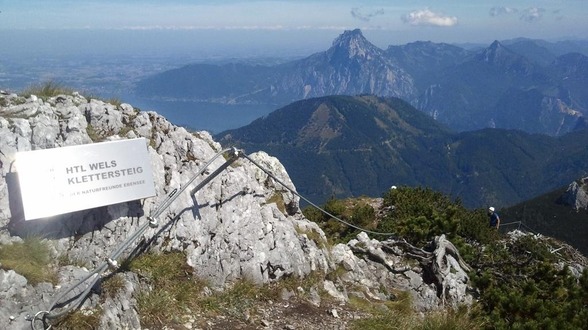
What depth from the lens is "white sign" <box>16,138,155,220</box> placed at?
331 inches

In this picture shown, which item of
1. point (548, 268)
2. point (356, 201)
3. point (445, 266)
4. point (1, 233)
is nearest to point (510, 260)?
point (548, 268)

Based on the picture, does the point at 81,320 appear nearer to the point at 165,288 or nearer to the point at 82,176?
the point at 165,288

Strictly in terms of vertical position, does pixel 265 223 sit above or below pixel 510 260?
above

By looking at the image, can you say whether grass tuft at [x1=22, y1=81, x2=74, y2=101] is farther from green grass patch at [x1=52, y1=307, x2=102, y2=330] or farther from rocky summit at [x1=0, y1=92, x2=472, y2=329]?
green grass patch at [x1=52, y1=307, x2=102, y2=330]

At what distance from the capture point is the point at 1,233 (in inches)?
338

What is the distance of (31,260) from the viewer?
8.45 meters

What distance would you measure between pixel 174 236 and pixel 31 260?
2991 millimetres

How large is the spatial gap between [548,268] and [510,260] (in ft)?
4.68

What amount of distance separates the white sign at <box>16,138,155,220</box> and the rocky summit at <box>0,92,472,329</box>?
0.74 meters

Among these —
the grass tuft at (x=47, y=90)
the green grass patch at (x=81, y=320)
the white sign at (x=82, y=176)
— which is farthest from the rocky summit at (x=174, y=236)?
the white sign at (x=82, y=176)

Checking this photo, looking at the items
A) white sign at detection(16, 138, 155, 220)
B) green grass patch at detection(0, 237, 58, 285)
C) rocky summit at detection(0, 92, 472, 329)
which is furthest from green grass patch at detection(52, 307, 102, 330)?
white sign at detection(16, 138, 155, 220)

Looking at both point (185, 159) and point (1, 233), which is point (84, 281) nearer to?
point (1, 233)

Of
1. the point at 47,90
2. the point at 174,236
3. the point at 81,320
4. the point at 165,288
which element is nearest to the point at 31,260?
the point at 81,320

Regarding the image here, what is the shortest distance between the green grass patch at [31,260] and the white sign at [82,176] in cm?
77
